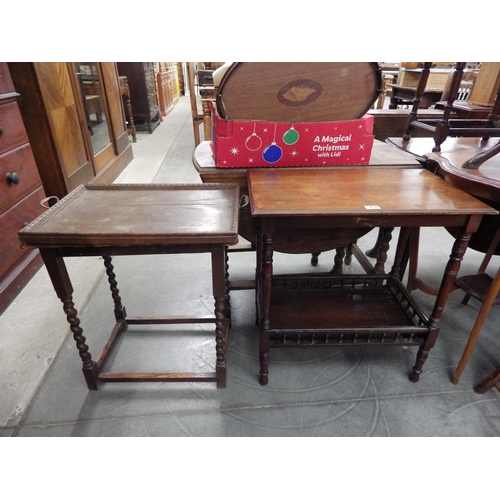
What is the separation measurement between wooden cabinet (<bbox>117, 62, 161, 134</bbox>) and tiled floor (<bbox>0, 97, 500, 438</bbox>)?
179 inches

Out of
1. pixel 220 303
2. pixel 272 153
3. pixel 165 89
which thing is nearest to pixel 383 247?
pixel 272 153

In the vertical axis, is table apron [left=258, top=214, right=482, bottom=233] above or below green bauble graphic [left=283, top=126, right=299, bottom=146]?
below

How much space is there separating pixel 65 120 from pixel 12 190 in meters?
0.99

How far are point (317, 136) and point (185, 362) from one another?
3.88ft

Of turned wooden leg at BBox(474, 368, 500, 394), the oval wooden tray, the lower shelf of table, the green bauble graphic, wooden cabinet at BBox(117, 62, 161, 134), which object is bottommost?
turned wooden leg at BBox(474, 368, 500, 394)

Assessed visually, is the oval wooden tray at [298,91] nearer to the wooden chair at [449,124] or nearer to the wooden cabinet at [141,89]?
the wooden chair at [449,124]

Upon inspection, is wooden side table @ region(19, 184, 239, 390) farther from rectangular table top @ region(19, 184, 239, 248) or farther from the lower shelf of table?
the lower shelf of table

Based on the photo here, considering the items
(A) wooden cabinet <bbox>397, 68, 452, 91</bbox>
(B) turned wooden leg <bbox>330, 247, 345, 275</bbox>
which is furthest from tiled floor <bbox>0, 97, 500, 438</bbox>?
(A) wooden cabinet <bbox>397, 68, 452, 91</bbox>

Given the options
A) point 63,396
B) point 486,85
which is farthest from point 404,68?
point 63,396

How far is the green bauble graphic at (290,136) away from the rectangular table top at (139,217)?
288 mm

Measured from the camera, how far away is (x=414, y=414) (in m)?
1.39

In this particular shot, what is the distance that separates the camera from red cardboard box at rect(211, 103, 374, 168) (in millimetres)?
1356

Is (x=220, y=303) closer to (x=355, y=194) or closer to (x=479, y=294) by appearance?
(x=355, y=194)

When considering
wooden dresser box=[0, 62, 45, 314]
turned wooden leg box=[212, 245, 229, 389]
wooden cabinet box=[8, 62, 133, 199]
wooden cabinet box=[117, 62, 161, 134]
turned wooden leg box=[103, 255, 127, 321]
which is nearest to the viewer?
turned wooden leg box=[212, 245, 229, 389]
